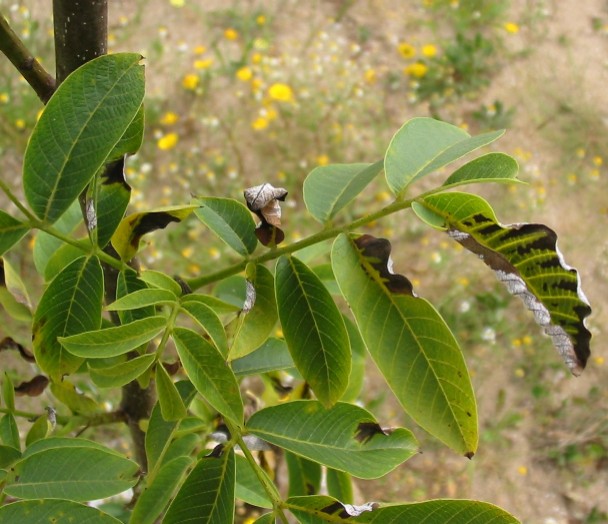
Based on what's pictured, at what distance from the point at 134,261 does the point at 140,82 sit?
273mm

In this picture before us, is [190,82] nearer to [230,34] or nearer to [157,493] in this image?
[230,34]

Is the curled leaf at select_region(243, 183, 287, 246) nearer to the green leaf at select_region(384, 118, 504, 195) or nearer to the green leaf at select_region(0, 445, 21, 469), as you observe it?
the green leaf at select_region(384, 118, 504, 195)

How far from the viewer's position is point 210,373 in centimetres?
67

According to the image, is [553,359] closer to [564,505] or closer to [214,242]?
[564,505]

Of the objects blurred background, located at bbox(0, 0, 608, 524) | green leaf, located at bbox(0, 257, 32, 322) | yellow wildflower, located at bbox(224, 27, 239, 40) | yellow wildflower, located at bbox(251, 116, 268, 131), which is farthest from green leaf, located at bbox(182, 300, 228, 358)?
yellow wildflower, located at bbox(224, 27, 239, 40)

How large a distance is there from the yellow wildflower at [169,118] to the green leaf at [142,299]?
2304 millimetres

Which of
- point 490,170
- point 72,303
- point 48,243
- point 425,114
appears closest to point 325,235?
point 490,170

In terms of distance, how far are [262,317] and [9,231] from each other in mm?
262

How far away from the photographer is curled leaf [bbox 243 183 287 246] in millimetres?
659

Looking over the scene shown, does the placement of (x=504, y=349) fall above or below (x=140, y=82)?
below

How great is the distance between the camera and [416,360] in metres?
0.63

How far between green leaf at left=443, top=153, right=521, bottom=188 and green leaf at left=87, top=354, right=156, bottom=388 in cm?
34

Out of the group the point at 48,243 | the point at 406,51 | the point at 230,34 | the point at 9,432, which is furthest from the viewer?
the point at 406,51

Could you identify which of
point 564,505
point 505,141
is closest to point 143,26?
point 505,141
